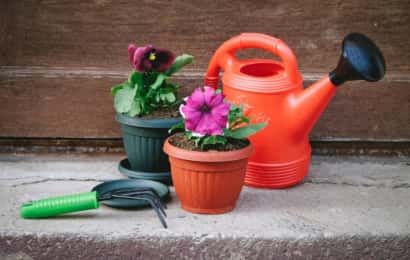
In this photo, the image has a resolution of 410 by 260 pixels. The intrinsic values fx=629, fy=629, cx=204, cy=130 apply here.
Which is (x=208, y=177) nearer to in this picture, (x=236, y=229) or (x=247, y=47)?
(x=236, y=229)

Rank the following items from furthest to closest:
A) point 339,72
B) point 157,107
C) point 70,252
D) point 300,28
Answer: point 300,28
point 157,107
point 339,72
point 70,252

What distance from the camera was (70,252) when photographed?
1348 millimetres

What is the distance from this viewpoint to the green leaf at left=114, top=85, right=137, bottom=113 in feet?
5.24

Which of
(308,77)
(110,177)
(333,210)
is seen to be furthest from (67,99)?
(333,210)

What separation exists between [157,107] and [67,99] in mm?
350

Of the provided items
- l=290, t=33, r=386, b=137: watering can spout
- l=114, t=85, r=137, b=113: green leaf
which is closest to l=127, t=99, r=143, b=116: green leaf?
l=114, t=85, r=137, b=113: green leaf

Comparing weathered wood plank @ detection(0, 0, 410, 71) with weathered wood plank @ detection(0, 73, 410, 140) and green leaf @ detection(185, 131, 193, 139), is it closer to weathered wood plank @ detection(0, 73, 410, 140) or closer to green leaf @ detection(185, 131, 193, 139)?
weathered wood plank @ detection(0, 73, 410, 140)

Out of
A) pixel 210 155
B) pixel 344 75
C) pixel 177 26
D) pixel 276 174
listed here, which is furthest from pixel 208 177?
pixel 177 26

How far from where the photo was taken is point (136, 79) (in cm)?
161

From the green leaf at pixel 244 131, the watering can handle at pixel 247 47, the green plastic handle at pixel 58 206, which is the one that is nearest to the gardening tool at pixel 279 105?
the watering can handle at pixel 247 47

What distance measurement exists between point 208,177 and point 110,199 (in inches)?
9.2

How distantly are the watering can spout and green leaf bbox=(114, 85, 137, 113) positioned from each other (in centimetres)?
41

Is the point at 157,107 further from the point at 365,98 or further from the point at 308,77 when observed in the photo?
the point at 365,98

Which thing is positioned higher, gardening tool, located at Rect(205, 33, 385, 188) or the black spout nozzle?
the black spout nozzle
